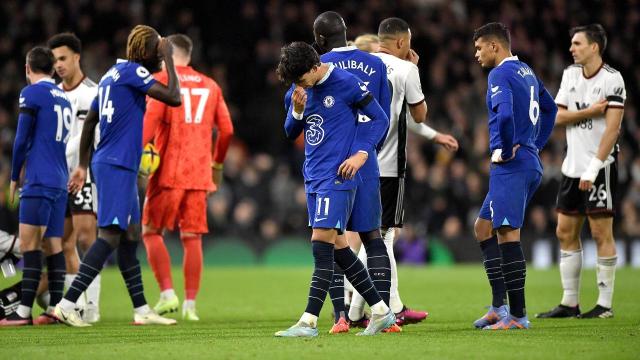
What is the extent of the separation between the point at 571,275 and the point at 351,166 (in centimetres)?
364

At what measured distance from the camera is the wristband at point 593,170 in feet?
31.7

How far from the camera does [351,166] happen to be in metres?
7.26

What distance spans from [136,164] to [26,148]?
43.1 inches

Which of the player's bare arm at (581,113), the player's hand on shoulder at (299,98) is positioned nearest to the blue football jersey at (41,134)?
the player's hand on shoulder at (299,98)

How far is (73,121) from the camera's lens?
1018 centimetres

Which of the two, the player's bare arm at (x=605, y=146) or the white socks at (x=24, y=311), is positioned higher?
the player's bare arm at (x=605, y=146)

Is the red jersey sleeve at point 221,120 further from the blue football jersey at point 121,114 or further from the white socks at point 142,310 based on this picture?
the white socks at point 142,310

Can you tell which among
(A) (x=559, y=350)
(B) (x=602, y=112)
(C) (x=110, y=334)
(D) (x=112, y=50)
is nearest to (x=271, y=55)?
(D) (x=112, y=50)

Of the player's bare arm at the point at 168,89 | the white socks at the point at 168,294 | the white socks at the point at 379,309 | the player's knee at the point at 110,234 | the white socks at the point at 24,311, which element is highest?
the player's bare arm at the point at 168,89

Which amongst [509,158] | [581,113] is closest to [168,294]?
[509,158]

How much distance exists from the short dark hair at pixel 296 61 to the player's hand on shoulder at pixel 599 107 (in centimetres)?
371

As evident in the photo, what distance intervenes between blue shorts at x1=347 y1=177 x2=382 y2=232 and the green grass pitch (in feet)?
2.72

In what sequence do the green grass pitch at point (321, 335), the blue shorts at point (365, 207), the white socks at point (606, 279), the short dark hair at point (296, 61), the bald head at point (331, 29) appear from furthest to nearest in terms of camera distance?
1. the white socks at point (606, 279)
2. the bald head at point (331, 29)
3. the blue shorts at point (365, 207)
4. the short dark hair at point (296, 61)
5. the green grass pitch at point (321, 335)

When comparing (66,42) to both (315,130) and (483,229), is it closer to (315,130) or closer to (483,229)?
(315,130)
